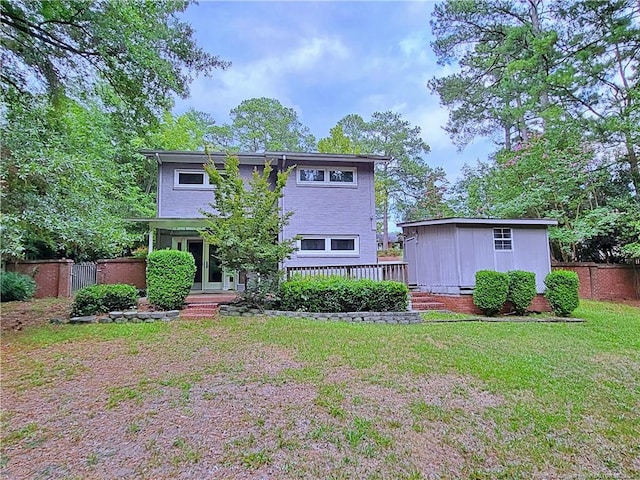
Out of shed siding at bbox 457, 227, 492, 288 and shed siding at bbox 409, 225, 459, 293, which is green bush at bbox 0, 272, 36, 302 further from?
shed siding at bbox 457, 227, 492, 288

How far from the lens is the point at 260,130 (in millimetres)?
32344

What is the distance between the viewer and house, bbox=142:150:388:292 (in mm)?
14133

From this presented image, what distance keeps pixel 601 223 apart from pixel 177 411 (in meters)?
16.5

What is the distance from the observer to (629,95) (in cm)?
1493

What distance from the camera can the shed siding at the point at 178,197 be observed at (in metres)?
14.0

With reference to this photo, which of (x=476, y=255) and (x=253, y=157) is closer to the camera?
(x=476, y=255)

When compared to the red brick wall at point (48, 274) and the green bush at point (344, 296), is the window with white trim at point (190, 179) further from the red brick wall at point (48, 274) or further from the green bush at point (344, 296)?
the green bush at point (344, 296)

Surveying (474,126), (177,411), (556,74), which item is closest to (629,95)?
(556,74)

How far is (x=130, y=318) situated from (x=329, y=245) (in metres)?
7.67

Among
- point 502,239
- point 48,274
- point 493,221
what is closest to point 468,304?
point 502,239

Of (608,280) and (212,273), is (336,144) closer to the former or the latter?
(212,273)

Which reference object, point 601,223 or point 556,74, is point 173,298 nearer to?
point 601,223

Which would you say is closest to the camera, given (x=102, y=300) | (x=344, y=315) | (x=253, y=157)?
(x=102, y=300)

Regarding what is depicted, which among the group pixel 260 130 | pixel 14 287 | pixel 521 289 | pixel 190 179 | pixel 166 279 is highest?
pixel 260 130
